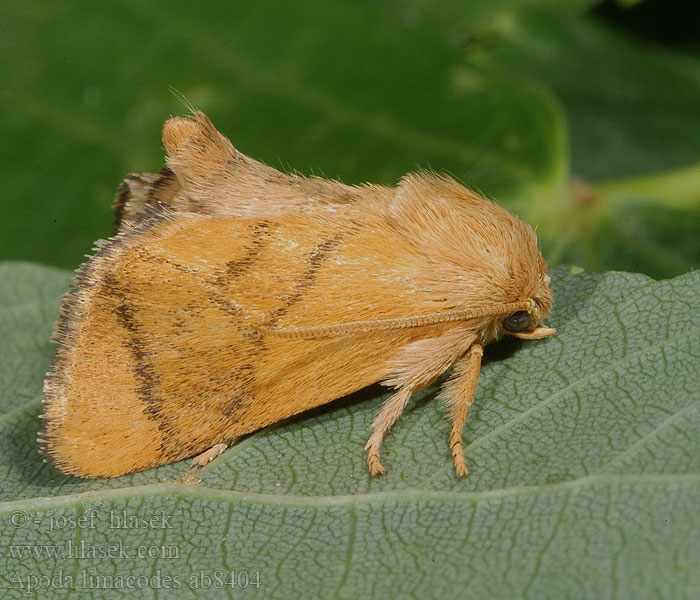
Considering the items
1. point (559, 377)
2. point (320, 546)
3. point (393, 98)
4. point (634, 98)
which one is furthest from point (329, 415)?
point (634, 98)

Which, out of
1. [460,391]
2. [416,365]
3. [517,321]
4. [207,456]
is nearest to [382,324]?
[416,365]

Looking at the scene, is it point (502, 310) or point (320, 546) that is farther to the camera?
point (502, 310)

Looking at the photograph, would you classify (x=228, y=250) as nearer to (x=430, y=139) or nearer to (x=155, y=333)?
(x=155, y=333)

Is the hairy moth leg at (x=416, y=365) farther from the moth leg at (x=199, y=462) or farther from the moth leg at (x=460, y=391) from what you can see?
the moth leg at (x=199, y=462)

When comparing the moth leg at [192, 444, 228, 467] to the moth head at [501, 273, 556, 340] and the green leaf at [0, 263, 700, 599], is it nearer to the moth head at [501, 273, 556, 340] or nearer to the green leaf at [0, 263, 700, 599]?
the green leaf at [0, 263, 700, 599]

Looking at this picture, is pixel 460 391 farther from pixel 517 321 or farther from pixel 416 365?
pixel 517 321
